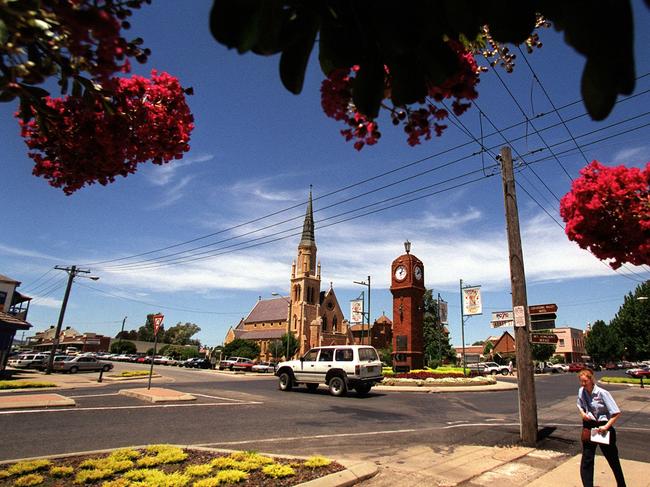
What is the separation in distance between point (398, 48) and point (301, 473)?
18.5 feet

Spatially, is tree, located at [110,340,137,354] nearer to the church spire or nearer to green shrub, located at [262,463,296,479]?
the church spire

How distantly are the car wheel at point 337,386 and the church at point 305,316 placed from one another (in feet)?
170

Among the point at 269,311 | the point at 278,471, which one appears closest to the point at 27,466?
the point at 278,471

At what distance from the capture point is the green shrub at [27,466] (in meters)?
5.04

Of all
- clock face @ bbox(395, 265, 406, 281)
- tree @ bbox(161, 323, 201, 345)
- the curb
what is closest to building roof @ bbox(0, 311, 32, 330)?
the curb

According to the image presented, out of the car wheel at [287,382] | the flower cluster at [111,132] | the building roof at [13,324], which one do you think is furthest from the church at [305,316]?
the flower cluster at [111,132]

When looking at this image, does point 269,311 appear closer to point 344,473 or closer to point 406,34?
point 344,473

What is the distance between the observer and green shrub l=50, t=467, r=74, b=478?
16.8ft

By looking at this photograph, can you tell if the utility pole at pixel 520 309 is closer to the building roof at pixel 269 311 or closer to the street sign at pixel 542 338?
the street sign at pixel 542 338

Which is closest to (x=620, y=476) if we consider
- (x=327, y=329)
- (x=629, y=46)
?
(x=629, y=46)

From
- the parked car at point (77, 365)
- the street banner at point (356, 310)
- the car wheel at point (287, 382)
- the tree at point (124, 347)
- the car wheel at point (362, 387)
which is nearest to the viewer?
the car wheel at point (362, 387)

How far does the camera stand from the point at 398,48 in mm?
1255

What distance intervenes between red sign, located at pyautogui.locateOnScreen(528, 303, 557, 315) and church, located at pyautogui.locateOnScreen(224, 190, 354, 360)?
59770mm

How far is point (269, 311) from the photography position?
85375 mm
